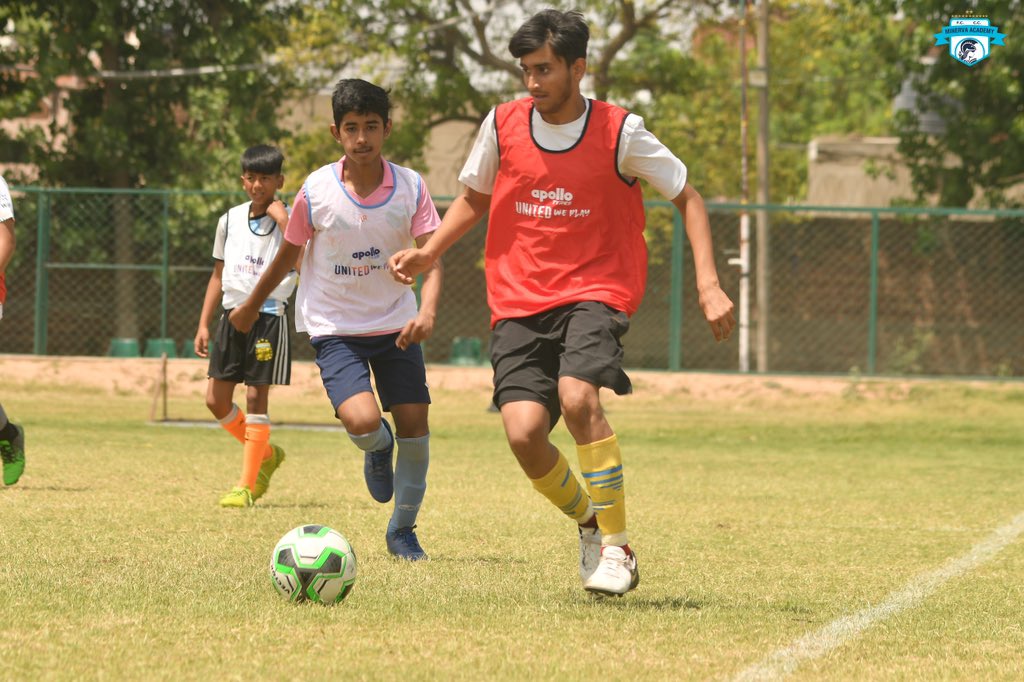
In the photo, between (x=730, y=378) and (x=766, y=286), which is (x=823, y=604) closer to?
(x=730, y=378)

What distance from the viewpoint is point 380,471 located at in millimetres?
6887

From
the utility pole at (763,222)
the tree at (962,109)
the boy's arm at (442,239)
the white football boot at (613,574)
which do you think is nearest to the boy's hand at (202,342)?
the boy's arm at (442,239)

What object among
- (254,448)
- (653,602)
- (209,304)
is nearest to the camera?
(653,602)

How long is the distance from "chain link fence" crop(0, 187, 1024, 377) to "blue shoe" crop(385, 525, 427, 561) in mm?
11678

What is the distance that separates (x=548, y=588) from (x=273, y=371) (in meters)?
3.24

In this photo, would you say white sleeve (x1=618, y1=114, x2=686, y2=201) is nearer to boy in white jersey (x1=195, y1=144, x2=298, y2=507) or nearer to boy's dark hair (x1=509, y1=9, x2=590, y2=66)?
boy's dark hair (x1=509, y1=9, x2=590, y2=66)

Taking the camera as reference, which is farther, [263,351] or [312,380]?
[312,380]

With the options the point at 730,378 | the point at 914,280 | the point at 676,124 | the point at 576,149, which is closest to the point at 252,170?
the point at 576,149

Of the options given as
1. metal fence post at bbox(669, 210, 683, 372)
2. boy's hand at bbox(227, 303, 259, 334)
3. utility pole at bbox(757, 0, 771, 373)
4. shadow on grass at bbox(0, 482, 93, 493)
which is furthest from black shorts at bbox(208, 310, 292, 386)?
utility pole at bbox(757, 0, 771, 373)

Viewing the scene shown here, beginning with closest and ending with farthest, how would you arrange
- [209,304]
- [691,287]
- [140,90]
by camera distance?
[209,304]
[691,287]
[140,90]

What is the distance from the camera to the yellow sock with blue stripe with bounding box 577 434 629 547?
5285mm

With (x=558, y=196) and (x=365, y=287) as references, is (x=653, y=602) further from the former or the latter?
(x=365, y=287)

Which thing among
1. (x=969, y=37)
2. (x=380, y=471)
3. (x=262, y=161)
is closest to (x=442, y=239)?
(x=380, y=471)

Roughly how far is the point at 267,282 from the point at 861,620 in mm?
2790
